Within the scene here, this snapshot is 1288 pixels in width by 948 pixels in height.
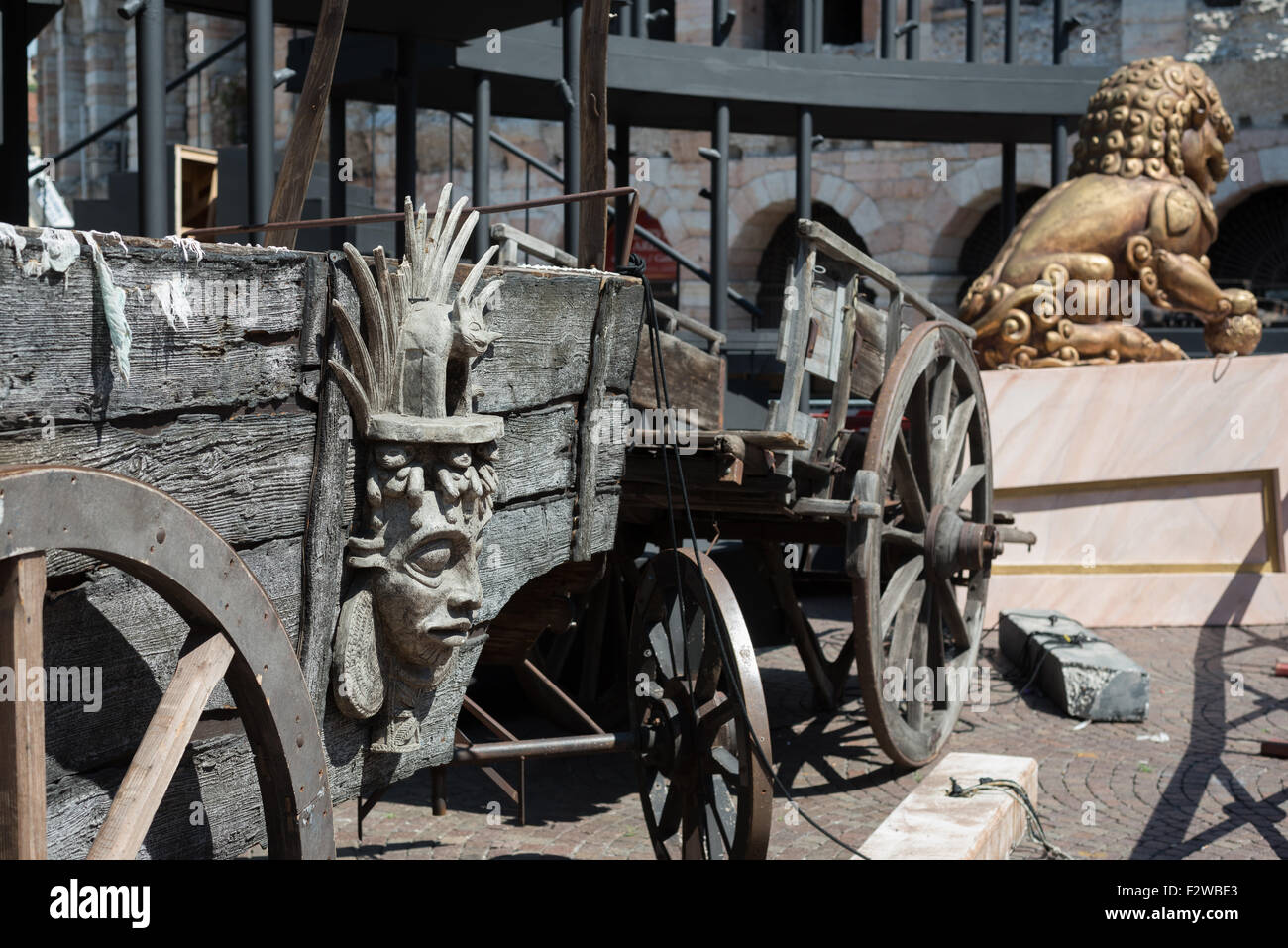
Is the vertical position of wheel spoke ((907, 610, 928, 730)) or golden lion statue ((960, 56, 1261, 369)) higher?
golden lion statue ((960, 56, 1261, 369))

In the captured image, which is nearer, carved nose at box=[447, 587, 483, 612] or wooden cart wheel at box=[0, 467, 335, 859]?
wooden cart wheel at box=[0, 467, 335, 859]

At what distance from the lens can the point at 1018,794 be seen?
5652 mm

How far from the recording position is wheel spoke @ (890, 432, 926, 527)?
6117 millimetres

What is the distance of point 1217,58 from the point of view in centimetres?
1692

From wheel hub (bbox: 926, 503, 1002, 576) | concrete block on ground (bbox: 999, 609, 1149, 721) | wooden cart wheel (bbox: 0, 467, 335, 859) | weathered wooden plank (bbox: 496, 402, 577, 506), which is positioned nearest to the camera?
wooden cart wheel (bbox: 0, 467, 335, 859)

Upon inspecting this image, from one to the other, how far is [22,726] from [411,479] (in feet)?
3.38

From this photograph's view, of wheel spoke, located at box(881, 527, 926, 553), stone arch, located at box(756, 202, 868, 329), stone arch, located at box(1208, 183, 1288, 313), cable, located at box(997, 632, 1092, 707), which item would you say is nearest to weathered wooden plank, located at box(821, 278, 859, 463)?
wheel spoke, located at box(881, 527, 926, 553)

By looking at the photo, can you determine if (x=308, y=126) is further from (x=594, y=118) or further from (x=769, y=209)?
(x=769, y=209)

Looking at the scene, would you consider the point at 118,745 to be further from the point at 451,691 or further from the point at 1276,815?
the point at 1276,815

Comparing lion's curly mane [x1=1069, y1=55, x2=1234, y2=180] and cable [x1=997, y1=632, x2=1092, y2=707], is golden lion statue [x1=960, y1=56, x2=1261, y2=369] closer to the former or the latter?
lion's curly mane [x1=1069, y1=55, x2=1234, y2=180]

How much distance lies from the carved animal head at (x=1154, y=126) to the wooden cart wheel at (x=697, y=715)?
275 inches

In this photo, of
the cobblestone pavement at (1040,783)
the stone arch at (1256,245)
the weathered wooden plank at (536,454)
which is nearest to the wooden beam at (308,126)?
the weathered wooden plank at (536,454)

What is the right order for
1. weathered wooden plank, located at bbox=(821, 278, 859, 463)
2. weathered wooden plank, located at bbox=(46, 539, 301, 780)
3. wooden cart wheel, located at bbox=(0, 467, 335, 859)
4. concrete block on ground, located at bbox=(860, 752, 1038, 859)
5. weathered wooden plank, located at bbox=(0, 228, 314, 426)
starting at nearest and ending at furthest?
wooden cart wheel, located at bbox=(0, 467, 335, 859), weathered wooden plank, located at bbox=(0, 228, 314, 426), weathered wooden plank, located at bbox=(46, 539, 301, 780), concrete block on ground, located at bbox=(860, 752, 1038, 859), weathered wooden plank, located at bbox=(821, 278, 859, 463)

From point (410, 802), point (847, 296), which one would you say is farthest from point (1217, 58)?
point (410, 802)
